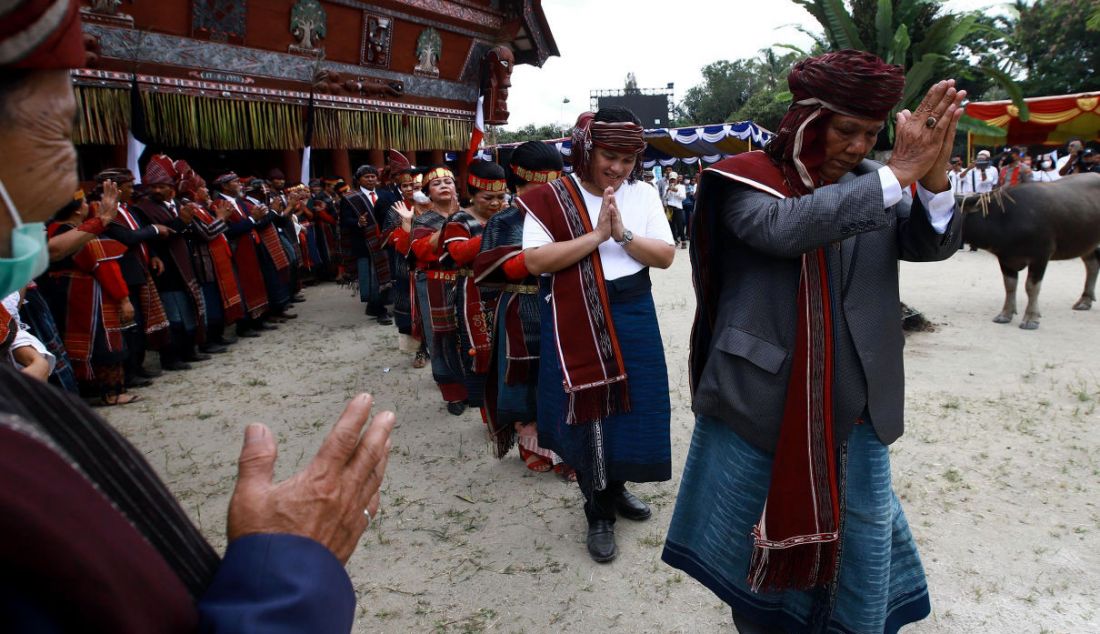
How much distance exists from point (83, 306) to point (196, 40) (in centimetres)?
451

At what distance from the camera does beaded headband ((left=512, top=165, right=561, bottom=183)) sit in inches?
133

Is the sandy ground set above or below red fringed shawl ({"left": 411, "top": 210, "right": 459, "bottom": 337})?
below

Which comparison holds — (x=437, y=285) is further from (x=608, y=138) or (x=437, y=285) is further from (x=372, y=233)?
(x=372, y=233)

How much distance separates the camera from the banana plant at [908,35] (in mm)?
5242

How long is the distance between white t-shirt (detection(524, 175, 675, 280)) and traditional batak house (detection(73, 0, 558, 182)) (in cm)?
474

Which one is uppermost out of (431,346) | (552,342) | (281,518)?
(281,518)

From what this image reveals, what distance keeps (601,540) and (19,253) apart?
2479mm

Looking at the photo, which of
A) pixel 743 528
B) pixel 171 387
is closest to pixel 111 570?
pixel 743 528

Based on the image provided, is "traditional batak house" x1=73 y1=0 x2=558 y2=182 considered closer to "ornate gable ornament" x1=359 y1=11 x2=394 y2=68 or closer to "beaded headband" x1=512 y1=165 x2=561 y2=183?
"ornate gable ornament" x1=359 y1=11 x2=394 y2=68

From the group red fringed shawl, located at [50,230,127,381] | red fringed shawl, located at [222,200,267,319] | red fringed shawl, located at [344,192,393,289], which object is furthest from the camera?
red fringed shawl, located at [344,192,393,289]

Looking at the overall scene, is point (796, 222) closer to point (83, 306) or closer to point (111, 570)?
point (111, 570)

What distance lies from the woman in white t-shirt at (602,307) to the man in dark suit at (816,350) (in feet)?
2.37

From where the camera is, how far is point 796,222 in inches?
60.2

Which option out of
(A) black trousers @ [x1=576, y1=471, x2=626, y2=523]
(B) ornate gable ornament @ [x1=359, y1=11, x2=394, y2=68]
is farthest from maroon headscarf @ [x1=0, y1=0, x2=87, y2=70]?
(B) ornate gable ornament @ [x1=359, y1=11, x2=394, y2=68]
